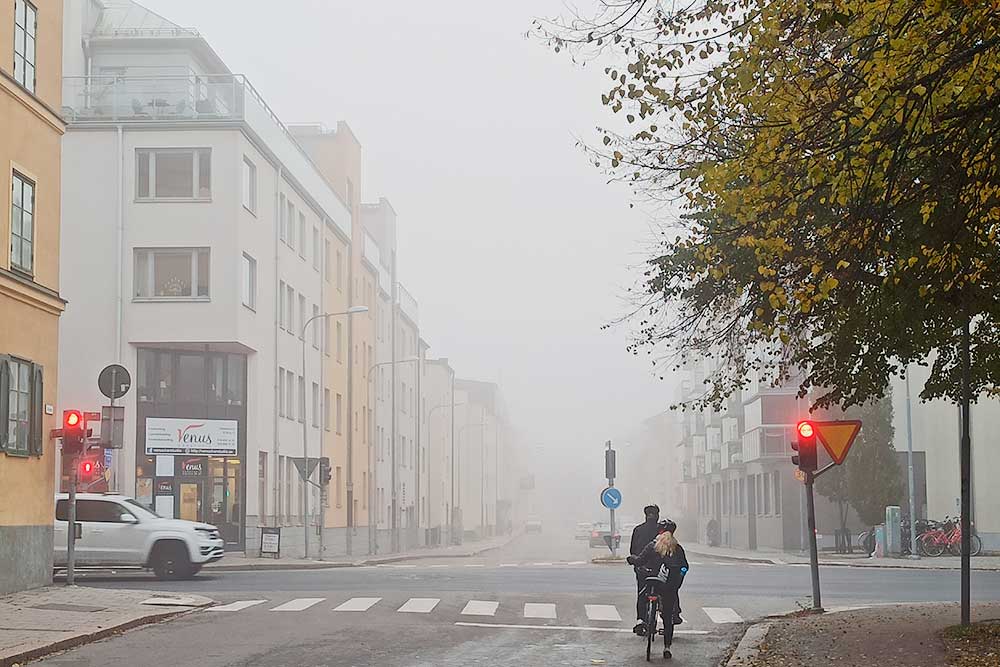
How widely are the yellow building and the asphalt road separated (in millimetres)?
3338

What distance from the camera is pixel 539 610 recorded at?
21031 mm

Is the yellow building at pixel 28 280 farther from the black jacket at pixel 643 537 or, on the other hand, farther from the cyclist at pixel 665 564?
the cyclist at pixel 665 564

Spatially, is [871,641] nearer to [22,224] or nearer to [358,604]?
[358,604]

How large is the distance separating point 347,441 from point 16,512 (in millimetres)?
42429

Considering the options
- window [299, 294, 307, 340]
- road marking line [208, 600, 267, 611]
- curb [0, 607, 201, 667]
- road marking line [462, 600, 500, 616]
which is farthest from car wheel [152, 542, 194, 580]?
window [299, 294, 307, 340]

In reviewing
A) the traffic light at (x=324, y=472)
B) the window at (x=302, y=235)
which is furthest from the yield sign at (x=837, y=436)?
the window at (x=302, y=235)

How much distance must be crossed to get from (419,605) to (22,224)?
29.2ft

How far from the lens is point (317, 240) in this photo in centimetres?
5997

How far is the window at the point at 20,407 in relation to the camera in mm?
22656

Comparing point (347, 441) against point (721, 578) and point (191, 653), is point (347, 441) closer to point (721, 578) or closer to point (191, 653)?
point (721, 578)

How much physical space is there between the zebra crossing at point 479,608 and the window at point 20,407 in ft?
14.3

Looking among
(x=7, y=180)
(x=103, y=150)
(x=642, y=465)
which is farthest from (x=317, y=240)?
(x=642, y=465)

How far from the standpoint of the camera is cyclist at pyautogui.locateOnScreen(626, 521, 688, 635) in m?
15.4

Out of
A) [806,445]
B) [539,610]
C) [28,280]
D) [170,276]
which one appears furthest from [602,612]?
[170,276]
